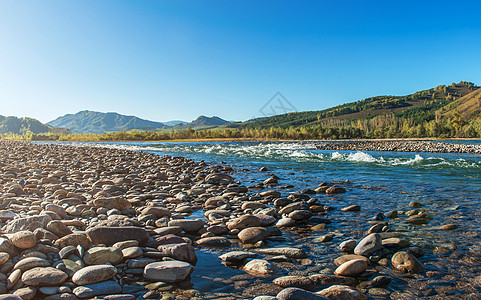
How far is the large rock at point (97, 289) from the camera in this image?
3.17 meters

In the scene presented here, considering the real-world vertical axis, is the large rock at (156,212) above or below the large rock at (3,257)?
below

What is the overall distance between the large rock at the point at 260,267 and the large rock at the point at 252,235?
1.08 meters

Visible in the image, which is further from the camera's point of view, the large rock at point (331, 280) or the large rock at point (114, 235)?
the large rock at point (114, 235)

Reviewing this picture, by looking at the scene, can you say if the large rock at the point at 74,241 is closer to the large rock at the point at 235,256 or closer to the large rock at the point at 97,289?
the large rock at the point at 97,289

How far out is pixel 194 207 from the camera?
794 centimetres

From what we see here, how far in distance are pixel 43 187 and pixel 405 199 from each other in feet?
41.2

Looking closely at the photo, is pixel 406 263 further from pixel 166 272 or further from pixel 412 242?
pixel 166 272

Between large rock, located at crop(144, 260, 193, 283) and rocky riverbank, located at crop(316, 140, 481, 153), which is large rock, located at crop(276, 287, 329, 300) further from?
rocky riverbank, located at crop(316, 140, 481, 153)

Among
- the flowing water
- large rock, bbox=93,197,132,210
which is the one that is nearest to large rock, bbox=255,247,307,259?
the flowing water

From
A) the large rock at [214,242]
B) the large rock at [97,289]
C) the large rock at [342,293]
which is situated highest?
the large rock at [97,289]

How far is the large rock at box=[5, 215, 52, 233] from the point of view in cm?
470

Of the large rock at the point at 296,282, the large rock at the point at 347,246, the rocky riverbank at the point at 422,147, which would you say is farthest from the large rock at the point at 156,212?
the rocky riverbank at the point at 422,147

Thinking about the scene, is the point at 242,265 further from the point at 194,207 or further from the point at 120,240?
the point at 194,207

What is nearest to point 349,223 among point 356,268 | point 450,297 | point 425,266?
point 425,266
